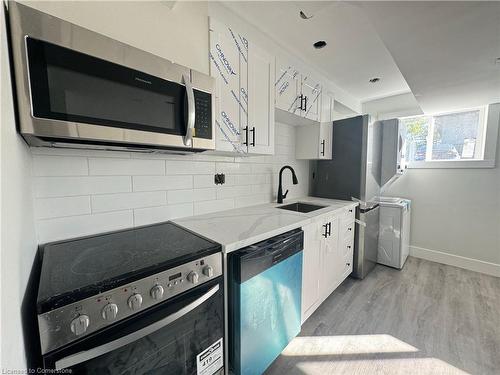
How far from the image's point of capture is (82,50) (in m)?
0.77

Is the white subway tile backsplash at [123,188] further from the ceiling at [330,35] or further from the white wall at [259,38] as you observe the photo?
the ceiling at [330,35]

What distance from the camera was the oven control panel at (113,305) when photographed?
58 cm

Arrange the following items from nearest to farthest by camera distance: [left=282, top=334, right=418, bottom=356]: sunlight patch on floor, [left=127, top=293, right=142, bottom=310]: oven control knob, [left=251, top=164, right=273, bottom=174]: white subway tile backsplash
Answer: [left=127, top=293, right=142, bottom=310]: oven control knob < [left=282, top=334, right=418, bottom=356]: sunlight patch on floor < [left=251, top=164, right=273, bottom=174]: white subway tile backsplash

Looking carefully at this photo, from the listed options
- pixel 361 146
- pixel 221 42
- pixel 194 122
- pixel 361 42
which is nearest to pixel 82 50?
pixel 194 122

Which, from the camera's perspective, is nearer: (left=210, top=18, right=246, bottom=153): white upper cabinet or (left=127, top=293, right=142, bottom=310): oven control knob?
(left=127, top=293, right=142, bottom=310): oven control knob

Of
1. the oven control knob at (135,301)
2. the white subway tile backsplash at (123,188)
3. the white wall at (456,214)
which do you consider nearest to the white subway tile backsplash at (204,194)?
the white subway tile backsplash at (123,188)

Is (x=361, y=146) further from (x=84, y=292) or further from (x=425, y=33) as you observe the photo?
(x=84, y=292)

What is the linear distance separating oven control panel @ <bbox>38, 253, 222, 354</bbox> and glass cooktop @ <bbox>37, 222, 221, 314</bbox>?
0.07 feet

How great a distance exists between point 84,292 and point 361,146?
256 centimetres

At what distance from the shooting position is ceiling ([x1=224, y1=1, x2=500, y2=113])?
1124mm

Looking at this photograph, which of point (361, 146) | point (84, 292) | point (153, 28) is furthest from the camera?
point (361, 146)

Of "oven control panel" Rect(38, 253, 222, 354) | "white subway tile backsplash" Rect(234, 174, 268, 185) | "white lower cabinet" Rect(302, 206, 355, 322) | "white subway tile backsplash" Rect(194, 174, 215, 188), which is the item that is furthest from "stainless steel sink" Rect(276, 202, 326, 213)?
"oven control panel" Rect(38, 253, 222, 354)

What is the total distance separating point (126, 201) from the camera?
4.04ft

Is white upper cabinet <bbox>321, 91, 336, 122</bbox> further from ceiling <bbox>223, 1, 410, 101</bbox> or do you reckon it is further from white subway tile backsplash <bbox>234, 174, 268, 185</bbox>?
white subway tile backsplash <bbox>234, 174, 268, 185</bbox>
